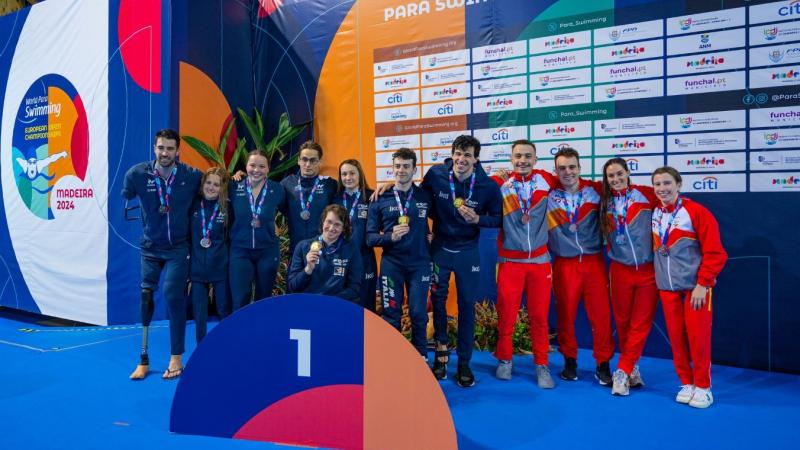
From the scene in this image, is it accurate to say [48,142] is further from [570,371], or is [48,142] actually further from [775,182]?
[775,182]

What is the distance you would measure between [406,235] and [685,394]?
1.87 meters

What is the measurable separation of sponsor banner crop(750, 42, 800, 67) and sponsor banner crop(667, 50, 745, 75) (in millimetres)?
71

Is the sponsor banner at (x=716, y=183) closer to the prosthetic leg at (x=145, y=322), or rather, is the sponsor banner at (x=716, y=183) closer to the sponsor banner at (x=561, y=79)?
the sponsor banner at (x=561, y=79)

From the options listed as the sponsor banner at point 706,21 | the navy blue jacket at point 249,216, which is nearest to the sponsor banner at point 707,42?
the sponsor banner at point 706,21

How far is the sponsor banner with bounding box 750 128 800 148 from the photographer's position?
3611 millimetres

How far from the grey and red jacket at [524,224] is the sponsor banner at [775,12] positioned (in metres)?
1.85

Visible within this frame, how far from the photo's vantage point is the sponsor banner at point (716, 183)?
380 centimetres

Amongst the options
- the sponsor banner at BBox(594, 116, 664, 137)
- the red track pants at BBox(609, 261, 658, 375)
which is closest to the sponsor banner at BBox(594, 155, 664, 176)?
the sponsor banner at BBox(594, 116, 664, 137)

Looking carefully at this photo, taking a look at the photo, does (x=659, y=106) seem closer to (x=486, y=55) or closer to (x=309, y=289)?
(x=486, y=55)

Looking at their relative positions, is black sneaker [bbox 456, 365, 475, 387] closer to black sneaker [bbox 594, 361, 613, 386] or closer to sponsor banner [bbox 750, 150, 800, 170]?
black sneaker [bbox 594, 361, 613, 386]

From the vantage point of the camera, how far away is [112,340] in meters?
4.65

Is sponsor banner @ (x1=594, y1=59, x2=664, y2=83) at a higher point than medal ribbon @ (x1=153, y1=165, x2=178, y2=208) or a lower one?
higher

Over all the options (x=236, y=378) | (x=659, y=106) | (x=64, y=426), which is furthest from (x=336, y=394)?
(x=659, y=106)

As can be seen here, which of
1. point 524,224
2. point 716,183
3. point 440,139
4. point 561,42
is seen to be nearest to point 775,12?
point 716,183
